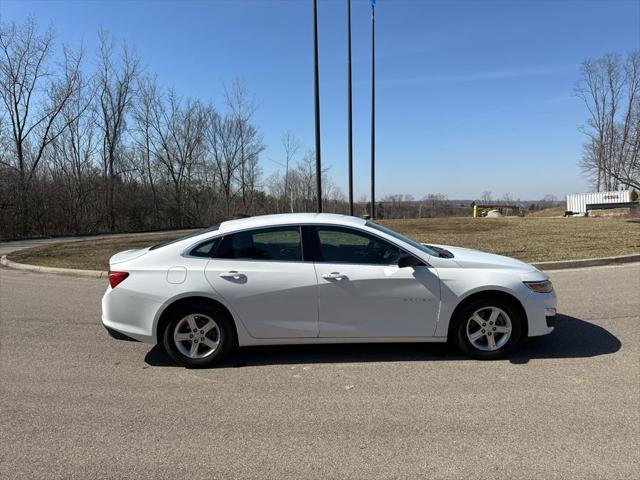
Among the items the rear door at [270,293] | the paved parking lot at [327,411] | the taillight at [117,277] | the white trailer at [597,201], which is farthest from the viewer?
the white trailer at [597,201]

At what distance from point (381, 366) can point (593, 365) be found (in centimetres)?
204

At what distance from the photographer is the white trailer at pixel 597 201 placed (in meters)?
51.7

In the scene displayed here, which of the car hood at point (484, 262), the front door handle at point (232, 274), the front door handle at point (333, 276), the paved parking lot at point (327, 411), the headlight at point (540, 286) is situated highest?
the car hood at point (484, 262)

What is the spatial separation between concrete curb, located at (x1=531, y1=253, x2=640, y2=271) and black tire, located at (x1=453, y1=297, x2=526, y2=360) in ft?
20.5

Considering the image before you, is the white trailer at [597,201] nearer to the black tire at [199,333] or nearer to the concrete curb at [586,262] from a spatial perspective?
the concrete curb at [586,262]

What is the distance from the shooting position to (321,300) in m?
4.55

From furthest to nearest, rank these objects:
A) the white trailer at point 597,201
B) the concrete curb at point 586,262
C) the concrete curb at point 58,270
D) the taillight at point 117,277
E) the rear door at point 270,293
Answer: the white trailer at point 597,201 → the concrete curb at point 58,270 → the concrete curb at point 586,262 → the taillight at point 117,277 → the rear door at point 270,293

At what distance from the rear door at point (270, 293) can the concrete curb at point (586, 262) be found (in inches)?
295

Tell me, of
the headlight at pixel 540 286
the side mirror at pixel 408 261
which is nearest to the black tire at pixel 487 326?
the headlight at pixel 540 286

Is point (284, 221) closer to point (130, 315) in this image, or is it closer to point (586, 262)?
point (130, 315)

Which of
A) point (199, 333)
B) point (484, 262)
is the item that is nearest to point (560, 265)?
point (484, 262)

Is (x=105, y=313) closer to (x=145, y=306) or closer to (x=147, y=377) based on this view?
(x=145, y=306)

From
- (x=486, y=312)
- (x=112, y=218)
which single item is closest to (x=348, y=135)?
(x=112, y=218)

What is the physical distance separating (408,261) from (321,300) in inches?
37.5
